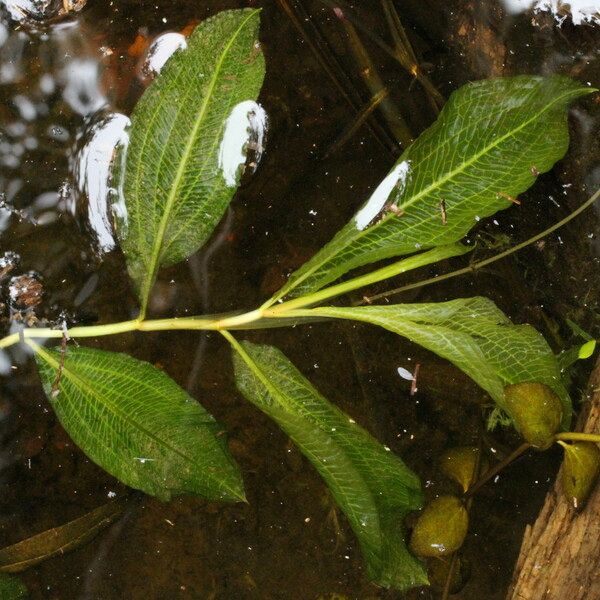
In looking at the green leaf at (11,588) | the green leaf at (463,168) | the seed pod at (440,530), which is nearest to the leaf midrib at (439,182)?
the green leaf at (463,168)

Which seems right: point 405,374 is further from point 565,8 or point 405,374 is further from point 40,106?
point 40,106

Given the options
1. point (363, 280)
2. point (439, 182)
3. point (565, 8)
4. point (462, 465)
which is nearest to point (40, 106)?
point (363, 280)

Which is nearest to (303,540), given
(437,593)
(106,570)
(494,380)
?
(437,593)

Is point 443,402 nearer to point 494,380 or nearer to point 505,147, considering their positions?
point 494,380

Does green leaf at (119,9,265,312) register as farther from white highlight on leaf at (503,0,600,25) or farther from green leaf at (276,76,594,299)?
white highlight on leaf at (503,0,600,25)

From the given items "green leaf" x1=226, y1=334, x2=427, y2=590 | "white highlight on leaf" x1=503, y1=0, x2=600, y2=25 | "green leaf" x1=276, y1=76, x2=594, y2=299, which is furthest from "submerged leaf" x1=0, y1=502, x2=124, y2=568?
"white highlight on leaf" x1=503, y1=0, x2=600, y2=25

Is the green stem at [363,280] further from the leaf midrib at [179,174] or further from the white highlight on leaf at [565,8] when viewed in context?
the white highlight on leaf at [565,8]

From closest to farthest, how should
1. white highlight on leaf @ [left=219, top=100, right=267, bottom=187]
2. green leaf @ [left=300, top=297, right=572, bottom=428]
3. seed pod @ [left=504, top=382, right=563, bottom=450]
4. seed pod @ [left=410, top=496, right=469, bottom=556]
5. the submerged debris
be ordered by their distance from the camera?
green leaf @ [left=300, top=297, right=572, bottom=428] < seed pod @ [left=504, top=382, right=563, bottom=450] < white highlight on leaf @ [left=219, top=100, right=267, bottom=187] < seed pod @ [left=410, top=496, right=469, bottom=556] < the submerged debris
